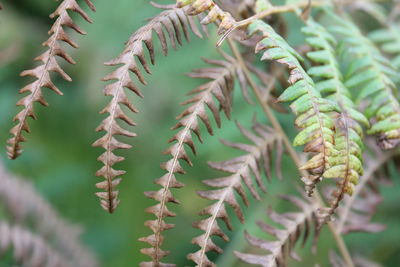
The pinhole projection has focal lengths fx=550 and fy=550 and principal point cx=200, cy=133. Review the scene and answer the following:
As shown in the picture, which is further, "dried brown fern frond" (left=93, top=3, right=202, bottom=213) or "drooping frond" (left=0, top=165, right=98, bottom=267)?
"drooping frond" (left=0, top=165, right=98, bottom=267)

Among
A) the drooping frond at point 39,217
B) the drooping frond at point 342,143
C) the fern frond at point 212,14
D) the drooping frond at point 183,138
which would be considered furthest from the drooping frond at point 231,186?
the drooping frond at point 39,217

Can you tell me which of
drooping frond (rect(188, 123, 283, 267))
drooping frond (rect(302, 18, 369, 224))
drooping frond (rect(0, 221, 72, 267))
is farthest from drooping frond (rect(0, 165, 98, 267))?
drooping frond (rect(302, 18, 369, 224))

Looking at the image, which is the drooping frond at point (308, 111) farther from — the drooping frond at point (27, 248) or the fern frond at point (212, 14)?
the drooping frond at point (27, 248)

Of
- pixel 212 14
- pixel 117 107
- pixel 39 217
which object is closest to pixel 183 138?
pixel 117 107

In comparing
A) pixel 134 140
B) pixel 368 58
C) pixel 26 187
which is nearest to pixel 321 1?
pixel 368 58

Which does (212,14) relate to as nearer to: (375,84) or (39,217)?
(375,84)

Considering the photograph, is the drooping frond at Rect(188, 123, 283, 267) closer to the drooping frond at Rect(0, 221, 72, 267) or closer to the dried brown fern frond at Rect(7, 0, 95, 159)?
the dried brown fern frond at Rect(7, 0, 95, 159)

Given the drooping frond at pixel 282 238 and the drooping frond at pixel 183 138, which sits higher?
the drooping frond at pixel 183 138
